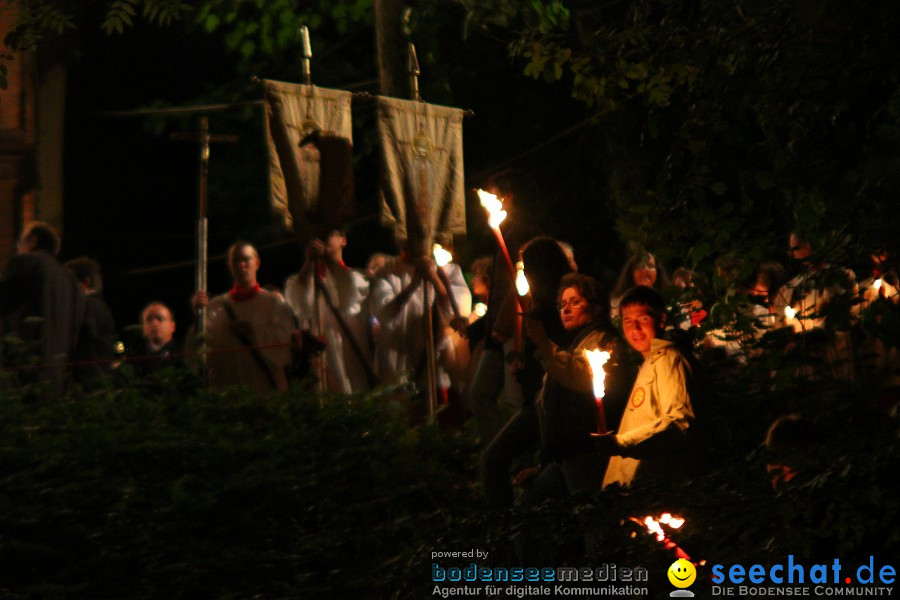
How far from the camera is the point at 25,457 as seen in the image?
691cm

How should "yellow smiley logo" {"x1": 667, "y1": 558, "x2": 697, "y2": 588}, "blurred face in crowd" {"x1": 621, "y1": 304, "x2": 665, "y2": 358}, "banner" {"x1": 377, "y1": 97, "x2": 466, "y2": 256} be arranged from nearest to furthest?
"yellow smiley logo" {"x1": 667, "y1": 558, "x2": 697, "y2": 588}
"blurred face in crowd" {"x1": 621, "y1": 304, "x2": 665, "y2": 358}
"banner" {"x1": 377, "y1": 97, "x2": 466, "y2": 256}

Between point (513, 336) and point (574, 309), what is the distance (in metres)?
1.31

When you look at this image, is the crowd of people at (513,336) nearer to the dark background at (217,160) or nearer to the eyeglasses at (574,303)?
the eyeglasses at (574,303)

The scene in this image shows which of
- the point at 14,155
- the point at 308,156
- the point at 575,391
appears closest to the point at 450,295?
the point at 308,156

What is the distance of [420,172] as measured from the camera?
11.2m

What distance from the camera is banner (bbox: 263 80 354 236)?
34.3 ft

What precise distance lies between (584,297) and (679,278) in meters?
3.48

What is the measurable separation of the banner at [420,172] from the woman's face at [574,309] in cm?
380

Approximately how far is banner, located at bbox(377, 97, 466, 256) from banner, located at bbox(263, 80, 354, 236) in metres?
0.31

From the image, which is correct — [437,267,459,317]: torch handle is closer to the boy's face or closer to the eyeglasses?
the eyeglasses

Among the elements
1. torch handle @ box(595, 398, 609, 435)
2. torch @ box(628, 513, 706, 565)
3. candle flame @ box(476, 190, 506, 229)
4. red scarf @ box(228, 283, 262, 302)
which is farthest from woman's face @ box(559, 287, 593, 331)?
red scarf @ box(228, 283, 262, 302)

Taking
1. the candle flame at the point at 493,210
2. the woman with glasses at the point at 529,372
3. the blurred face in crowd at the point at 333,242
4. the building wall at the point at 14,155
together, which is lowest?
the woman with glasses at the point at 529,372

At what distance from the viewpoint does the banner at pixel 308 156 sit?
10453 millimetres

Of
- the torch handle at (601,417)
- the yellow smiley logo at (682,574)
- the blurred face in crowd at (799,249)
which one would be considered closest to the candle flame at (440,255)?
the blurred face in crowd at (799,249)
